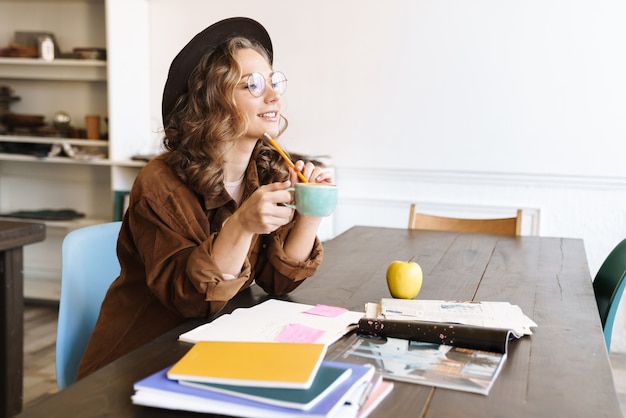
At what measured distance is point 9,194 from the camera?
4.47 m

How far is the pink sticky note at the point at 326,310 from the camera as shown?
1395 millimetres

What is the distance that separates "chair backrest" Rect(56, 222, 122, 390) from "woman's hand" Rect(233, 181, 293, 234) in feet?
1.81

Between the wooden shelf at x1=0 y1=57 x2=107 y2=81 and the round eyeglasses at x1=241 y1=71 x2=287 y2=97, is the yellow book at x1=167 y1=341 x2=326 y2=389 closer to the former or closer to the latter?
the round eyeglasses at x1=241 y1=71 x2=287 y2=97

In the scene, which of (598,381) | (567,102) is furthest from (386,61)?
(598,381)

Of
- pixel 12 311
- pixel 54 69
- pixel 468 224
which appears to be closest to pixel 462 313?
pixel 468 224

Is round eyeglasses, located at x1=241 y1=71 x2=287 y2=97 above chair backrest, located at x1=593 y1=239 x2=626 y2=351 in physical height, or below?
above

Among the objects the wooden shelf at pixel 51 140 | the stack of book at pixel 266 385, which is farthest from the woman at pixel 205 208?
the wooden shelf at pixel 51 140

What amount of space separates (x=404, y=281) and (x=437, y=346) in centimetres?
35

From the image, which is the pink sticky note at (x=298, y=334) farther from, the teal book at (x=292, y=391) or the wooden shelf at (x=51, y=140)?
the wooden shelf at (x=51, y=140)

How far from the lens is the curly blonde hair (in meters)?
1.54

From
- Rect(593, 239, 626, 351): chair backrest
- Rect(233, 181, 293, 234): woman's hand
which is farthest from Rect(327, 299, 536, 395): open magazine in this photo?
Rect(593, 239, 626, 351): chair backrest

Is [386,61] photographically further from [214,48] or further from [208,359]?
[208,359]

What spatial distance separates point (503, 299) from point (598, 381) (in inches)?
20.6

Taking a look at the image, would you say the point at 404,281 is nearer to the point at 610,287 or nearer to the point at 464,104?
the point at 610,287
